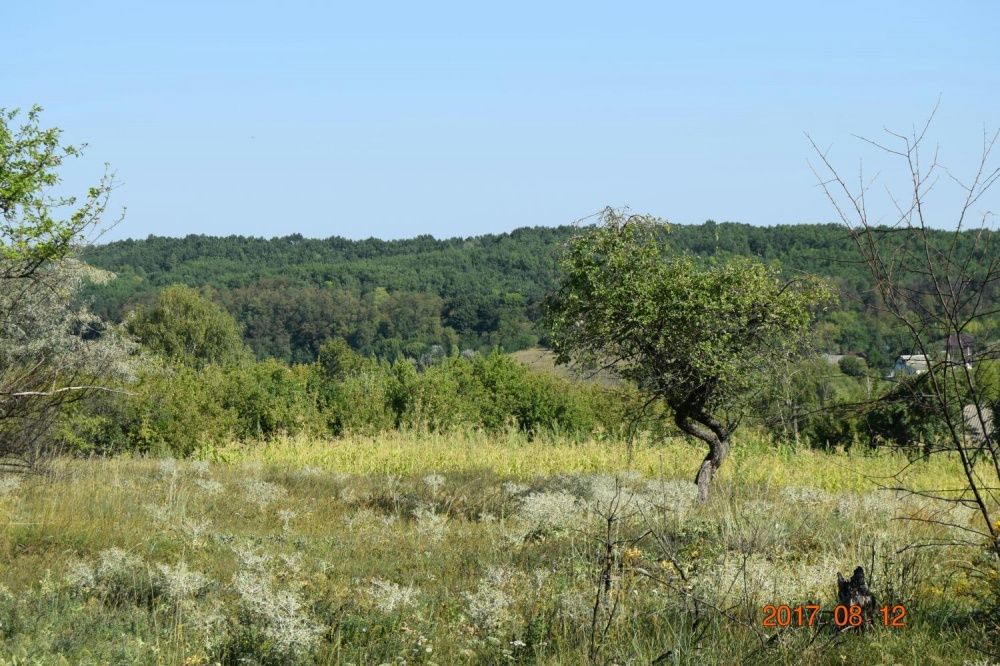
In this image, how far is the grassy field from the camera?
14.7ft

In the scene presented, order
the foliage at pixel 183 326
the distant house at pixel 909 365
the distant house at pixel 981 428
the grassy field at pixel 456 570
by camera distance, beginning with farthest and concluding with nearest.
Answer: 1. the foliage at pixel 183 326
2. the grassy field at pixel 456 570
3. the distant house at pixel 909 365
4. the distant house at pixel 981 428

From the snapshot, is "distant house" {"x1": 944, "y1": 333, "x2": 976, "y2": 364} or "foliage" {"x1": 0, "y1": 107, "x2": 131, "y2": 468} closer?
"distant house" {"x1": 944, "y1": 333, "x2": 976, "y2": 364}

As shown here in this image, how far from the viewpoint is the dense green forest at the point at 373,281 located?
53406 mm

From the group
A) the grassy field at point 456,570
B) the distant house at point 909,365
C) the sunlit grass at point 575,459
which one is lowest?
the sunlit grass at point 575,459

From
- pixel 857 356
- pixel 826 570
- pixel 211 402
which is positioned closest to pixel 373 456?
pixel 211 402

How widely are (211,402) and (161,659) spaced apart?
13.5 meters

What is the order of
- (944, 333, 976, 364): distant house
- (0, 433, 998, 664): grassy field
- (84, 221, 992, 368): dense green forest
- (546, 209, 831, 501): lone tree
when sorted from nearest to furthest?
(944, 333, 976, 364): distant house
(0, 433, 998, 664): grassy field
(546, 209, 831, 501): lone tree
(84, 221, 992, 368): dense green forest

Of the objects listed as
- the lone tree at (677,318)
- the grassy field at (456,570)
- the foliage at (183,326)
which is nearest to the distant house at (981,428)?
the grassy field at (456,570)

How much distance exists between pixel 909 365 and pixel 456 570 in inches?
137
